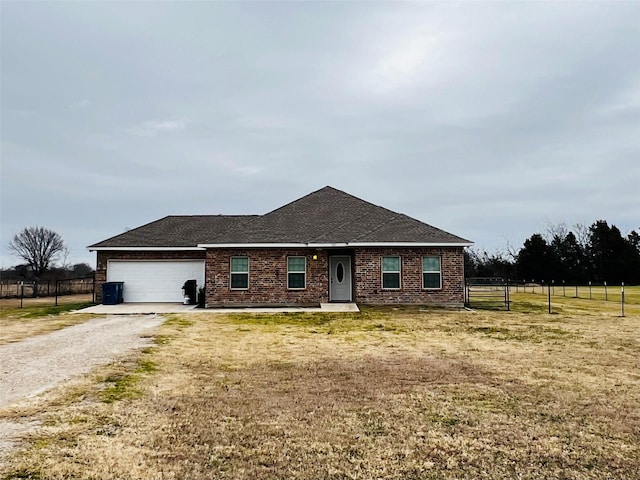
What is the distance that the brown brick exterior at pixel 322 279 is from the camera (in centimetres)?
1866

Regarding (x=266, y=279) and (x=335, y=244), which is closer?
(x=335, y=244)

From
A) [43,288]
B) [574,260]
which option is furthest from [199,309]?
[574,260]

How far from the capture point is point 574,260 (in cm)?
5125

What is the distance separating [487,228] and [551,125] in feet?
103

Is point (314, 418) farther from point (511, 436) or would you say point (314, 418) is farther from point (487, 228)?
point (487, 228)

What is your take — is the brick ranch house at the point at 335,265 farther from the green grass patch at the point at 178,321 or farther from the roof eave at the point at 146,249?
the green grass patch at the point at 178,321

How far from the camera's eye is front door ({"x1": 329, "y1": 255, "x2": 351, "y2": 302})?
19.6m

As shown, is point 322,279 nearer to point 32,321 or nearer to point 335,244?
point 335,244

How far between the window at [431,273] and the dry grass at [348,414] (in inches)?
334

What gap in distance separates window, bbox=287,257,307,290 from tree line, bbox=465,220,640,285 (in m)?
32.9

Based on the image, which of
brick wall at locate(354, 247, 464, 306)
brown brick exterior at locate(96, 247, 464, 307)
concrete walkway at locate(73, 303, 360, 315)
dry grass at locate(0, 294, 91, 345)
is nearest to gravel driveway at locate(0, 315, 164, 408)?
dry grass at locate(0, 294, 91, 345)

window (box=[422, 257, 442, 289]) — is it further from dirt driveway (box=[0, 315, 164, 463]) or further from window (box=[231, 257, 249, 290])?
dirt driveway (box=[0, 315, 164, 463])

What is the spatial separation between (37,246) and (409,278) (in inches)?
1955

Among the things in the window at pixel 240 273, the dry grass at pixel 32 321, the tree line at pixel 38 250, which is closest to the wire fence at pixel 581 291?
the window at pixel 240 273
